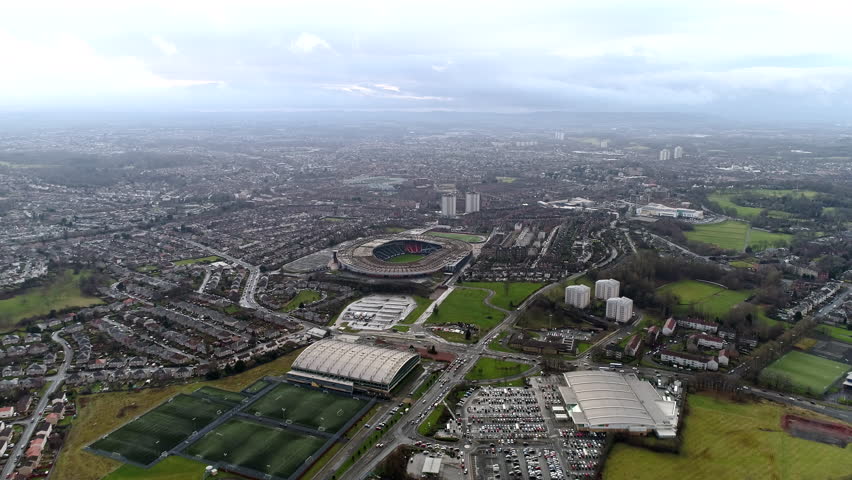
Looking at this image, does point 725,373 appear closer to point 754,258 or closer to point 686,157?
point 754,258

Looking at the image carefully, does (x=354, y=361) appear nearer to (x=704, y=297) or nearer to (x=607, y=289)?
(x=607, y=289)

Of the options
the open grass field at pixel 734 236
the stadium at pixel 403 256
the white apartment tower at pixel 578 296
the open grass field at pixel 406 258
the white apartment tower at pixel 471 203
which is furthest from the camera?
the white apartment tower at pixel 471 203

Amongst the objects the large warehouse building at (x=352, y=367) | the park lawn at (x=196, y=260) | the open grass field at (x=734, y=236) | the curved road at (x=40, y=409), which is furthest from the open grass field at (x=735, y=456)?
the park lawn at (x=196, y=260)

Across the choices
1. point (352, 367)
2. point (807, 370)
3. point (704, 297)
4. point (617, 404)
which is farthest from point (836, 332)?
point (352, 367)

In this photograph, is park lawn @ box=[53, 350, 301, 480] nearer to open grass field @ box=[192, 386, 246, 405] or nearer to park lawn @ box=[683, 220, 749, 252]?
open grass field @ box=[192, 386, 246, 405]

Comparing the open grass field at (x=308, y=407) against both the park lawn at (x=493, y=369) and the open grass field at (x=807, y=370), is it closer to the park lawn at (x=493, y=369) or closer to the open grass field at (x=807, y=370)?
the park lawn at (x=493, y=369)
